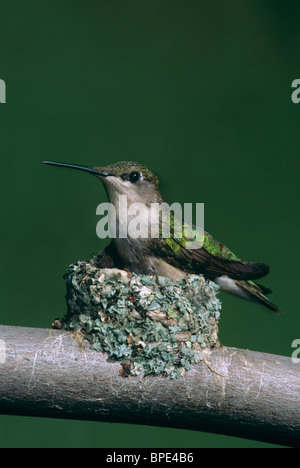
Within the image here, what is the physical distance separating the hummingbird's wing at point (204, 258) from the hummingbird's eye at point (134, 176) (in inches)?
9.0

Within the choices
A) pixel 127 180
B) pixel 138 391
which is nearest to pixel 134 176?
pixel 127 180

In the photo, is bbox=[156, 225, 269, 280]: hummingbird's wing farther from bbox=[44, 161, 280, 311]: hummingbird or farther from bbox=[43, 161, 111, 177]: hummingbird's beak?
bbox=[43, 161, 111, 177]: hummingbird's beak

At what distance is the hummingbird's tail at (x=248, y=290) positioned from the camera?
2.09 meters

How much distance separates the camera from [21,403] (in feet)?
4.93

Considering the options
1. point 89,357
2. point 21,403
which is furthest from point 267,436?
point 21,403

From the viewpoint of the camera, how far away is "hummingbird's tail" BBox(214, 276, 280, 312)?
6.86 feet

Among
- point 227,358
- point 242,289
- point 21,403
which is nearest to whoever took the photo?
point 21,403

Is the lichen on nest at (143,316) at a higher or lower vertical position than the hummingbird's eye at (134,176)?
lower

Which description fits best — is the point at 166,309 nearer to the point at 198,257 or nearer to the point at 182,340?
the point at 182,340

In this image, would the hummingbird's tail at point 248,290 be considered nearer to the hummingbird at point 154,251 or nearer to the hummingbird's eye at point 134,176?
the hummingbird at point 154,251

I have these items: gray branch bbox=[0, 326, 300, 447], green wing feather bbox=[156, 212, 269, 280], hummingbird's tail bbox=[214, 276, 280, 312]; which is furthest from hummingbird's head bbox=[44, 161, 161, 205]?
gray branch bbox=[0, 326, 300, 447]

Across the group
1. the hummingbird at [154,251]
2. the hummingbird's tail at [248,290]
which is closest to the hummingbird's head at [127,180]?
the hummingbird at [154,251]

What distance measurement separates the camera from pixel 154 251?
1.94 meters

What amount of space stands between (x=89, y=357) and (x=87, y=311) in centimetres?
24
